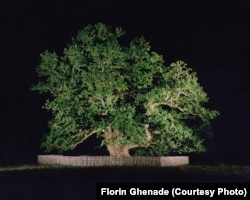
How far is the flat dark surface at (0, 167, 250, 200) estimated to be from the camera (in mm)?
23984

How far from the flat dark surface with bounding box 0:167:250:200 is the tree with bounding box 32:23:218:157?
3.71m

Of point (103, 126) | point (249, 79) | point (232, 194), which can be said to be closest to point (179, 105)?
point (103, 126)

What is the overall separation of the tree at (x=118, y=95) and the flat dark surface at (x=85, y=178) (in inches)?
146

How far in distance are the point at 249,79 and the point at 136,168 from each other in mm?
19569

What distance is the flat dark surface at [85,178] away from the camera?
23984 millimetres

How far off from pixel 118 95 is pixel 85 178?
10.8m
